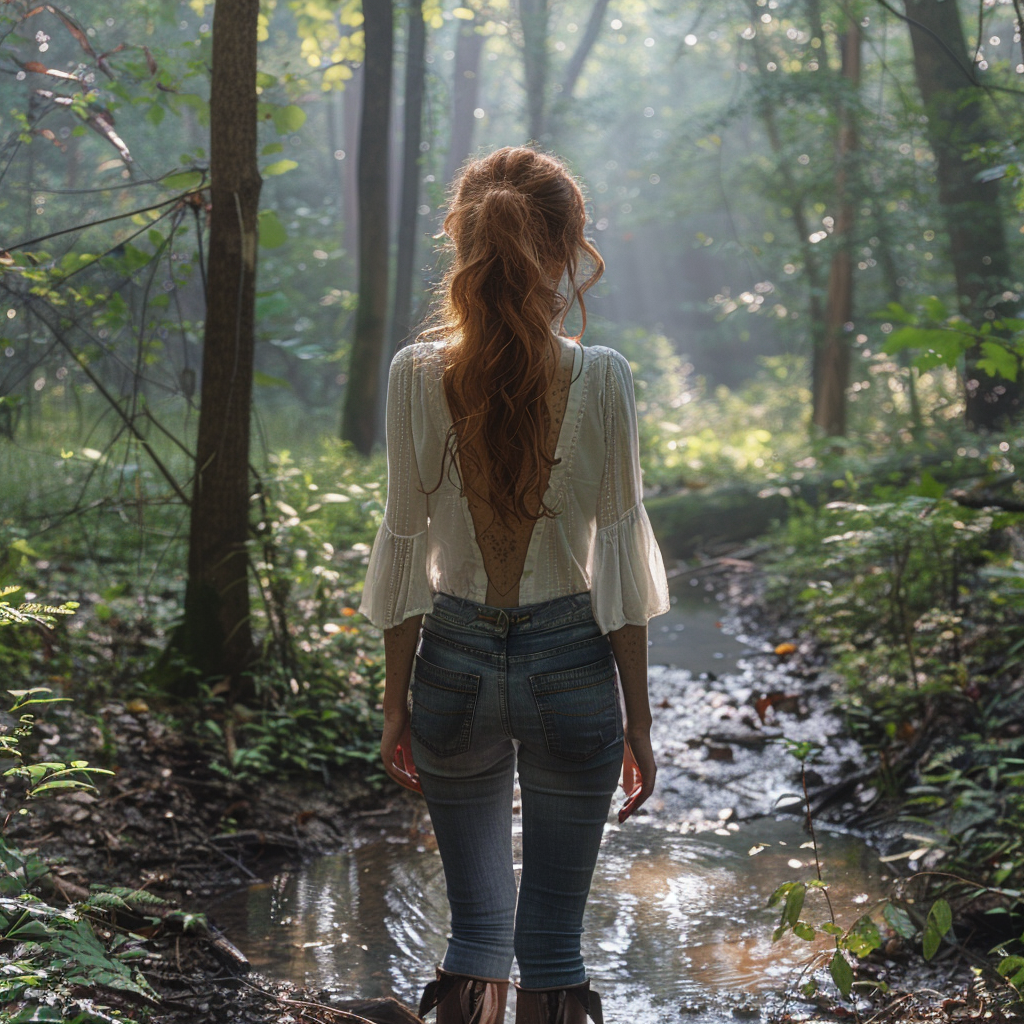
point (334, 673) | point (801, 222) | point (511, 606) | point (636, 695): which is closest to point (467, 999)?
point (636, 695)

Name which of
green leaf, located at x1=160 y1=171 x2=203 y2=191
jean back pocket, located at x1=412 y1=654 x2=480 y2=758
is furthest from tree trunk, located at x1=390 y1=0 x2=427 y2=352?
jean back pocket, located at x1=412 y1=654 x2=480 y2=758

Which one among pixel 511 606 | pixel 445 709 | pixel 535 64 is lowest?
pixel 445 709

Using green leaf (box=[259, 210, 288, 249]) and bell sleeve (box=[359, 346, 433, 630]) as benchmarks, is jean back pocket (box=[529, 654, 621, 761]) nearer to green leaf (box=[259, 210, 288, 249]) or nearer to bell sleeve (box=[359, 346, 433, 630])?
bell sleeve (box=[359, 346, 433, 630])

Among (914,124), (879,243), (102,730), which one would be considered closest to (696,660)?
(102,730)

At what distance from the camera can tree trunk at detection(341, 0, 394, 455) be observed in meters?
9.59

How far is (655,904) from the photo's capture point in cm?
328

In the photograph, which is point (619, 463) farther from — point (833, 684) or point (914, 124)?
point (914, 124)

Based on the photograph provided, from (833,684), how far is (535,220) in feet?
13.5

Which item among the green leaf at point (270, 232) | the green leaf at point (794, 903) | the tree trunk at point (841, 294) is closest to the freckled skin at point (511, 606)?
the green leaf at point (794, 903)

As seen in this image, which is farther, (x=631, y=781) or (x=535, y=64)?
(x=535, y=64)

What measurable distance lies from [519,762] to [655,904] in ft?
5.40

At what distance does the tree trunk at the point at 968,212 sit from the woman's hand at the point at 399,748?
8.64 metres

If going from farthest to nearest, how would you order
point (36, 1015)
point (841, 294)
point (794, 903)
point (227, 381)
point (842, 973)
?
point (841, 294) → point (227, 381) → point (794, 903) → point (842, 973) → point (36, 1015)

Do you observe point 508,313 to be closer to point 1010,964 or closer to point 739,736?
point 1010,964
